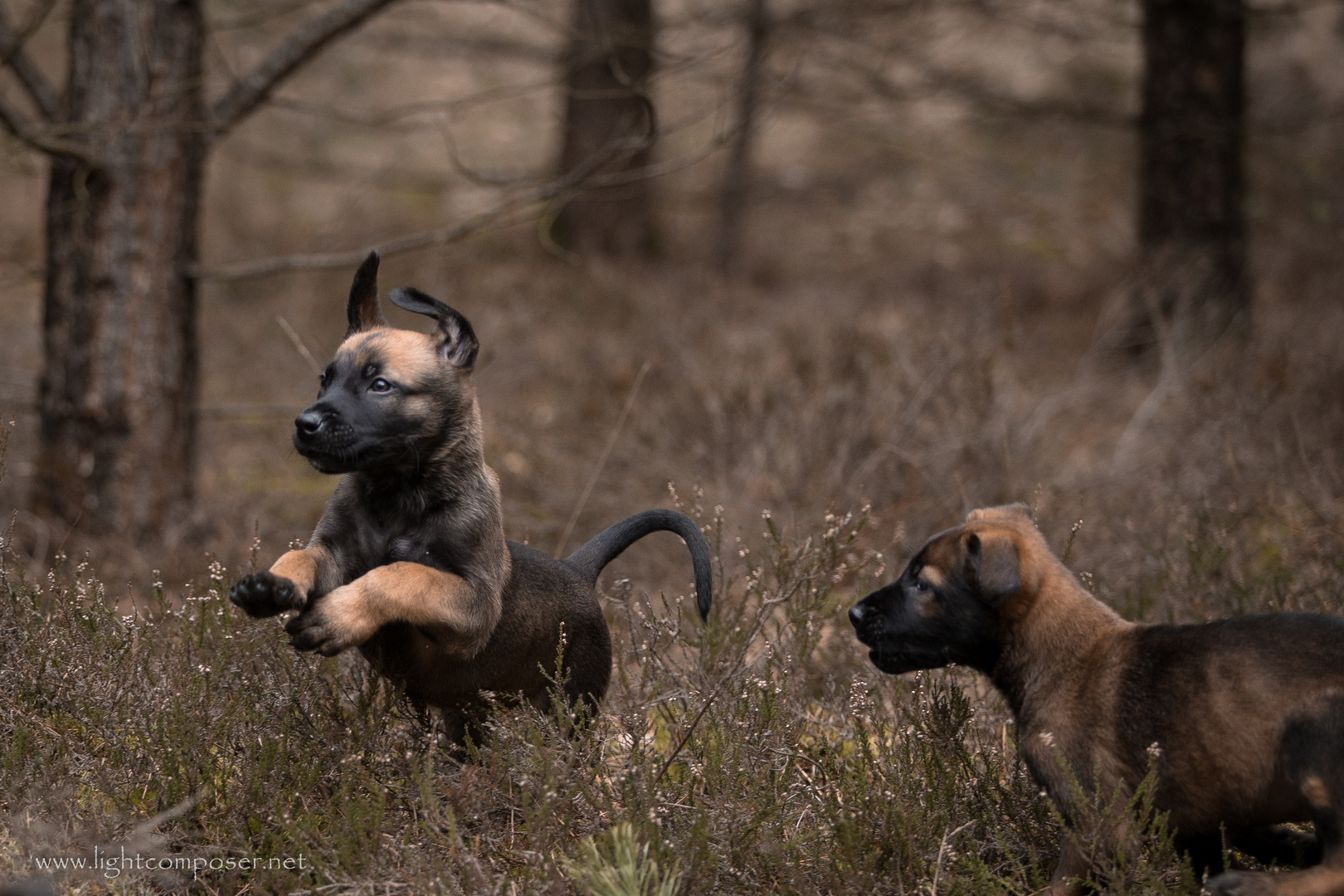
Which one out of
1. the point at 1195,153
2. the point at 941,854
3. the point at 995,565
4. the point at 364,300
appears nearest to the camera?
the point at 941,854

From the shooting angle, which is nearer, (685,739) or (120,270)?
(685,739)

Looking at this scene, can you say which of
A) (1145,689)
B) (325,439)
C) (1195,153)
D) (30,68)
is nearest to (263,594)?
(325,439)

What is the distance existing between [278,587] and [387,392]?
0.84 metres

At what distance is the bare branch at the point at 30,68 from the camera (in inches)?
250

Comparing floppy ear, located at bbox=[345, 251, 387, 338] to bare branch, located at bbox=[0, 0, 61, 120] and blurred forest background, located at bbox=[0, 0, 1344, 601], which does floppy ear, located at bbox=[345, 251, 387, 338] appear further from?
bare branch, located at bbox=[0, 0, 61, 120]

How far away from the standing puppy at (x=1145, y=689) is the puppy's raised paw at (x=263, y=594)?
185 centimetres

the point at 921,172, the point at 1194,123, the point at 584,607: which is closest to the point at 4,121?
the point at 584,607

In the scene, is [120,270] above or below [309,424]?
below

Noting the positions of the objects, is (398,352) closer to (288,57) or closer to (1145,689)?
(1145,689)

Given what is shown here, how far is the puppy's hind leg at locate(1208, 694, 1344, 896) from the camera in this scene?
10.1ft

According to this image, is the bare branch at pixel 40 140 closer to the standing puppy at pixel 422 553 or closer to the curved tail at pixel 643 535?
the standing puppy at pixel 422 553

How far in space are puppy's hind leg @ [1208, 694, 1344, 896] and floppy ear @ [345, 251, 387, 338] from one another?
10.4 ft

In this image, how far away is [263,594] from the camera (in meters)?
3.19

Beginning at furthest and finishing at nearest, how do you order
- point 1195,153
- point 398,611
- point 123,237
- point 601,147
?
point 601,147 < point 1195,153 < point 123,237 < point 398,611
